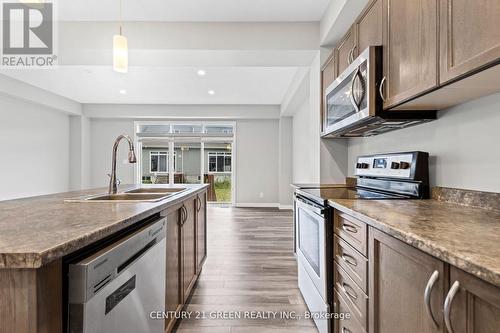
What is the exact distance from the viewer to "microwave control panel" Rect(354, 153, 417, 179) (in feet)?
5.71

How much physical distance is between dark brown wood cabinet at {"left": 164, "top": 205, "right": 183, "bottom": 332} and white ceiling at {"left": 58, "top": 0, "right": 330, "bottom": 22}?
2.10 meters

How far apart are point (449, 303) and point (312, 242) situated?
126 centimetres

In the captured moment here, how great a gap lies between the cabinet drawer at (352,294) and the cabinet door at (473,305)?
550mm

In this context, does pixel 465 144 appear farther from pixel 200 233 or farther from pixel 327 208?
pixel 200 233

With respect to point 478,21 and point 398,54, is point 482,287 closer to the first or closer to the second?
point 478,21

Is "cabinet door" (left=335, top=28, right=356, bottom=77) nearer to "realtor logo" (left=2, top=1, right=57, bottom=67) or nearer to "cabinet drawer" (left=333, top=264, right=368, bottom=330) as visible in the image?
"cabinet drawer" (left=333, top=264, right=368, bottom=330)

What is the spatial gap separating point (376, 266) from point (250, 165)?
646 centimetres

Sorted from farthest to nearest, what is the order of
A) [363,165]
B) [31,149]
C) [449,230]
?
[31,149] < [363,165] < [449,230]

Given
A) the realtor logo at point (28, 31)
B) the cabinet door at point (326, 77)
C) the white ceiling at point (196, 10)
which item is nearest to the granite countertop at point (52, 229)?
the cabinet door at point (326, 77)

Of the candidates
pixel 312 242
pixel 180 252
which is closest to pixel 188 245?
pixel 180 252

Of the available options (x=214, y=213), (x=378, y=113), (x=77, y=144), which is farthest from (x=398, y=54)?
(x=77, y=144)

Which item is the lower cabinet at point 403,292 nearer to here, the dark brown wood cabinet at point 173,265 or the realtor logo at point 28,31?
the dark brown wood cabinet at point 173,265

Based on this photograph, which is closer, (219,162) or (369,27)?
(369,27)

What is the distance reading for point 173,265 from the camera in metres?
1.71
